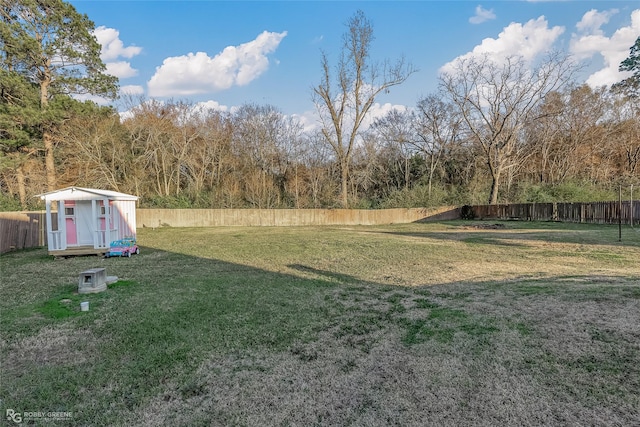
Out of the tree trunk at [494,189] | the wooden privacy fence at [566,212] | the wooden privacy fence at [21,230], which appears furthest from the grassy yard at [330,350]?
the tree trunk at [494,189]

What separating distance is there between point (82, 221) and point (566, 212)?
22.5 metres

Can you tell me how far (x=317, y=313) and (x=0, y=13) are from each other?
71.6ft

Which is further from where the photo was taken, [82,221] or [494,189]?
[494,189]

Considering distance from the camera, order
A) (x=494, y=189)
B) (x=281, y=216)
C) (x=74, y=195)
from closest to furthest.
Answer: (x=74, y=195)
(x=281, y=216)
(x=494, y=189)

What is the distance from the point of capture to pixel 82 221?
8859 millimetres

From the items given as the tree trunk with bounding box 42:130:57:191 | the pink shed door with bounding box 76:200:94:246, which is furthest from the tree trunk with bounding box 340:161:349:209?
the tree trunk with bounding box 42:130:57:191

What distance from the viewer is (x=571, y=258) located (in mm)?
7277

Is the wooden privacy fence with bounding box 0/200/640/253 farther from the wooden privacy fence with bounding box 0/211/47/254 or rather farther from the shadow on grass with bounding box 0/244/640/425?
the shadow on grass with bounding box 0/244/640/425

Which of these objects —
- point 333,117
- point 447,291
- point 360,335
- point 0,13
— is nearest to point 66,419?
point 360,335

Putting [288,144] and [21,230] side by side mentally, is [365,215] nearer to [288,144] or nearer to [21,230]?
[288,144]

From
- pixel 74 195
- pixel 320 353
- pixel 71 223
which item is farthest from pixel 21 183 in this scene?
pixel 320 353

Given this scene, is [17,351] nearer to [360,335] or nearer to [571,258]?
[360,335]

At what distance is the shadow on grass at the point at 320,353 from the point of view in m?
2.13

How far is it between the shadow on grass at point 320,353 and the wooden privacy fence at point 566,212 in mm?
14131
